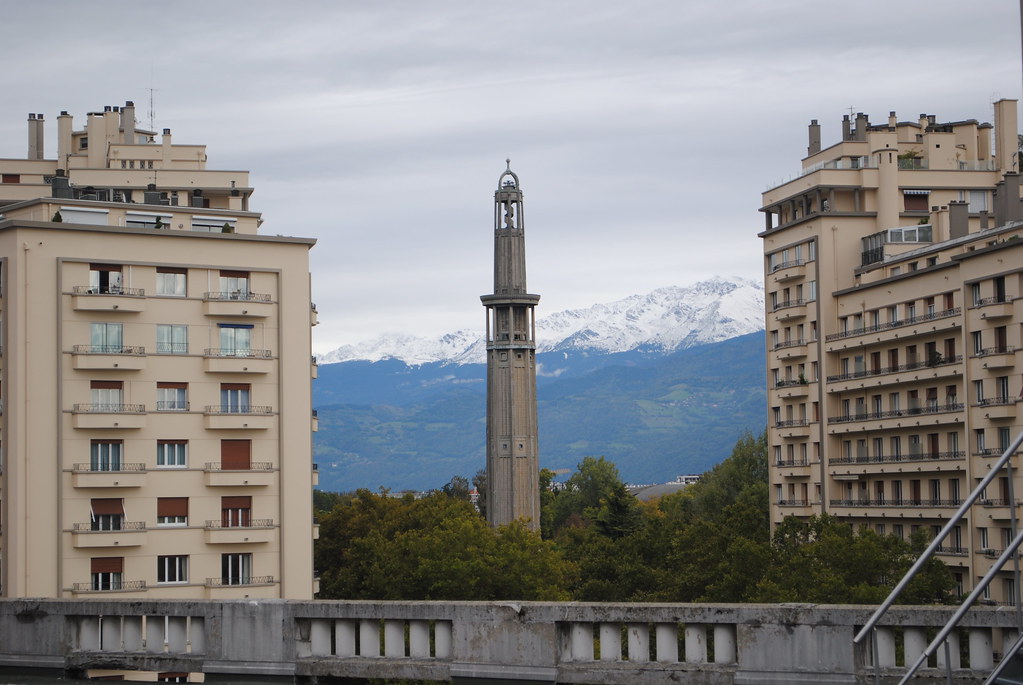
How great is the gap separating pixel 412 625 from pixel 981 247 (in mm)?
59474

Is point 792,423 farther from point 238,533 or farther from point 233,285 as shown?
point 238,533

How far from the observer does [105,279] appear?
66.1m

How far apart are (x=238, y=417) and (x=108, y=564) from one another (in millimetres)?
8514

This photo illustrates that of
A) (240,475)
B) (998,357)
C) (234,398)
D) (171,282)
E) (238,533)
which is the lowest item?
(238,533)

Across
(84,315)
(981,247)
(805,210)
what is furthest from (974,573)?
(84,315)

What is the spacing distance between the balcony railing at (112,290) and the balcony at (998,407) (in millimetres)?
37501

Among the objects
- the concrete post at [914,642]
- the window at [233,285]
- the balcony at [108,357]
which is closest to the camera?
the concrete post at [914,642]

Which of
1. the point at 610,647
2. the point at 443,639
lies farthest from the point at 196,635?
the point at 610,647

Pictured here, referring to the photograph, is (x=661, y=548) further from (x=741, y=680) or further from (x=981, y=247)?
(x=741, y=680)

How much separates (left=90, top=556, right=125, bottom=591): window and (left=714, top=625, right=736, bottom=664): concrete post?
49328 mm

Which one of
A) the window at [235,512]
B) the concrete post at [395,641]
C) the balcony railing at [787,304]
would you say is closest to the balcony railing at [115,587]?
the window at [235,512]

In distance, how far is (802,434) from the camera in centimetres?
8881

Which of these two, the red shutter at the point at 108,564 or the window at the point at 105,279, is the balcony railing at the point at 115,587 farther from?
the window at the point at 105,279

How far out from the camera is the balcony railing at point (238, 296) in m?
67.9
